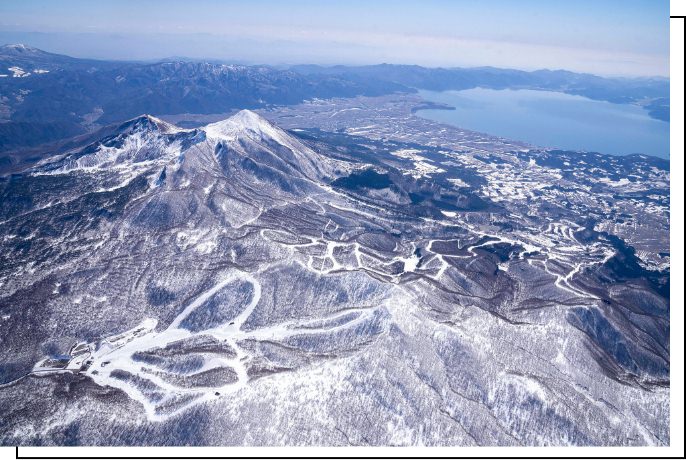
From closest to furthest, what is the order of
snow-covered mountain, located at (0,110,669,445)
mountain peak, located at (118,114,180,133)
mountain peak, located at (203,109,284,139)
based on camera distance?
snow-covered mountain, located at (0,110,669,445)
mountain peak, located at (118,114,180,133)
mountain peak, located at (203,109,284,139)

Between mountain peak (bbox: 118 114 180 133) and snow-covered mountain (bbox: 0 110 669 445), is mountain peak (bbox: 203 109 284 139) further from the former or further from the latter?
mountain peak (bbox: 118 114 180 133)

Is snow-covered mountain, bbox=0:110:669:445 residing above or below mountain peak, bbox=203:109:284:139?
below

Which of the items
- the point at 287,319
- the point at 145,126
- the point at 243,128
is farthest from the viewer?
the point at 243,128

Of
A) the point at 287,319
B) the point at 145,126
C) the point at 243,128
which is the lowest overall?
the point at 287,319

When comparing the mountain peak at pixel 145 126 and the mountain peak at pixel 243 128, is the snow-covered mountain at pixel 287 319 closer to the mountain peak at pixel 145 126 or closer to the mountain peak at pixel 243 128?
the mountain peak at pixel 145 126

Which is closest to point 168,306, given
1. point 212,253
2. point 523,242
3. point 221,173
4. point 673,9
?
point 212,253

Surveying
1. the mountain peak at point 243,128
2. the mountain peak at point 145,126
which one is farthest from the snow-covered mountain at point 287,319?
the mountain peak at point 243,128

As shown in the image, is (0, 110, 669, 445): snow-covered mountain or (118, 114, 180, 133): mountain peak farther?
(118, 114, 180, 133): mountain peak

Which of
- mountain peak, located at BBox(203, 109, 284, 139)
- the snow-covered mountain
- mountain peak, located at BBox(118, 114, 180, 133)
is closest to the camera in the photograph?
the snow-covered mountain

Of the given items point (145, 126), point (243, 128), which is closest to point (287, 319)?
point (243, 128)

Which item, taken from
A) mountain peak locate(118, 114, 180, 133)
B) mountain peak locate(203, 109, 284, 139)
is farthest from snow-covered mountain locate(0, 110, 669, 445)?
mountain peak locate(203, 109, 284, 139)

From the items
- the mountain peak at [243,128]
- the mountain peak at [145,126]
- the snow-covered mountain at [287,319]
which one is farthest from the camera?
the mountain peak at [243,128]

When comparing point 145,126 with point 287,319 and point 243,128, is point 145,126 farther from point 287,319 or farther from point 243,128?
point 287,319
